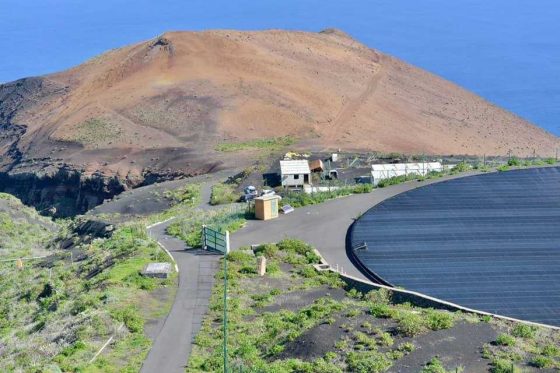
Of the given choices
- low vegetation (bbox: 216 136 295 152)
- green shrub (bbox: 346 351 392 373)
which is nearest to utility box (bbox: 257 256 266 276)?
green shrub (bbox: 346 351 392 373)

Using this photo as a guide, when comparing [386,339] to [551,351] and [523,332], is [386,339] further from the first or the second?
[551,351]

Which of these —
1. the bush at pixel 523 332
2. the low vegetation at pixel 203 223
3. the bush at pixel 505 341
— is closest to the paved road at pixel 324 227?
the low vegetation at pixel 203 223

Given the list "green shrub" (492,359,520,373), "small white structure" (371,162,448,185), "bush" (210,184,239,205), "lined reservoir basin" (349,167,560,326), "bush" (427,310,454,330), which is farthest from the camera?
"small white structure" (371,162,448,185)

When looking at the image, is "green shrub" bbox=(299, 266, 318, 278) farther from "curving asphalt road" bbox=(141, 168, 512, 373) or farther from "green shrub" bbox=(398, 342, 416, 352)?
"green shrub" bbox=(398, 342, 416, 352)

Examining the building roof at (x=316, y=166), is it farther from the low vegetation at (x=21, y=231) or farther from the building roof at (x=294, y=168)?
the low vegetation at (x=21, y=231)

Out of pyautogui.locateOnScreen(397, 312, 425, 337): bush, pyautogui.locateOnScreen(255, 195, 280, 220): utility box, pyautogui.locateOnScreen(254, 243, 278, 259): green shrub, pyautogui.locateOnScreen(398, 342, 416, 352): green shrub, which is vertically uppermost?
pyautogui.locateOnScreen(255, 195, 280, 220): utility box

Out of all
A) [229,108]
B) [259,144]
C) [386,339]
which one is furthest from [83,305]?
[229,108]
